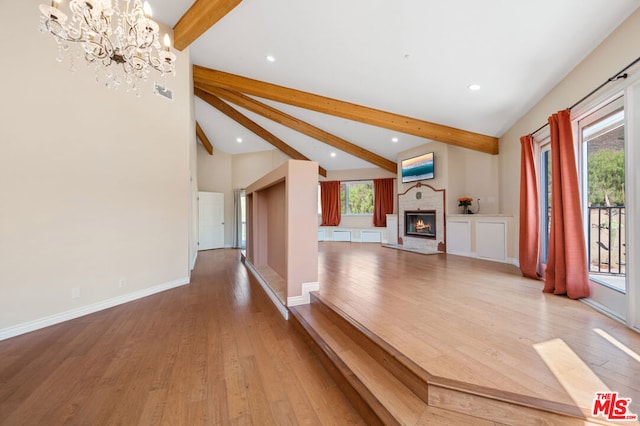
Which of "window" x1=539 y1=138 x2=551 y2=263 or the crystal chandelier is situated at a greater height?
the crystal chandelier

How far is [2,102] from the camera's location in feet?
7.80

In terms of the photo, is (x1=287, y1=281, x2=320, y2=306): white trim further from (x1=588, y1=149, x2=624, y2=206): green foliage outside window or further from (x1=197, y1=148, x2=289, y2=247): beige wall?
(x1=197, y1=148, x2=289, y2=247): beige wall

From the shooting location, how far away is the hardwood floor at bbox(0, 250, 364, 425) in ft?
4.91

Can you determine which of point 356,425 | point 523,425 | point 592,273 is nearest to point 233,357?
point 356,425

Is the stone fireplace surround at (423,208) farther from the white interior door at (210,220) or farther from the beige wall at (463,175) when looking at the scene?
the white interior door at (210,220)

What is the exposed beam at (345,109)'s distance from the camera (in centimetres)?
484

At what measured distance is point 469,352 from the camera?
1.68 m

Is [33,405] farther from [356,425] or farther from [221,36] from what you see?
[221,36]

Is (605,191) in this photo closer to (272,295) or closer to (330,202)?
(272,295)

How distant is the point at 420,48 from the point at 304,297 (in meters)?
3.38

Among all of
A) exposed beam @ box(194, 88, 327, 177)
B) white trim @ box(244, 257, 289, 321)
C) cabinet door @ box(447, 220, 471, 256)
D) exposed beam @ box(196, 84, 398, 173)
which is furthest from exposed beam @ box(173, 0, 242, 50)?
cabinet door @ box(447, 220, 471, 256)

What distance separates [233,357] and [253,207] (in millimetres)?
3289

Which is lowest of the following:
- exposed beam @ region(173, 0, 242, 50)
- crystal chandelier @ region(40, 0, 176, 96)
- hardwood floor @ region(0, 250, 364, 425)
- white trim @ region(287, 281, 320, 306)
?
hardwood floor @ region(0, 250, 364, 425)

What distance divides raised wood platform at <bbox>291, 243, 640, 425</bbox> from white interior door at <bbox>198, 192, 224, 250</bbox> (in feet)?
21.2
